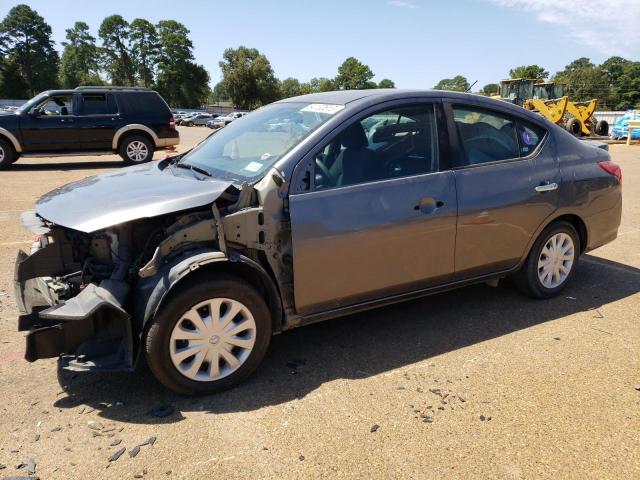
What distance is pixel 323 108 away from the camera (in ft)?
11.6

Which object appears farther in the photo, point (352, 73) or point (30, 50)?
point (352, 73)

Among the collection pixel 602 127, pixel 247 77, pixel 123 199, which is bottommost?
pixel 602 127

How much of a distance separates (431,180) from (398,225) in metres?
0.46

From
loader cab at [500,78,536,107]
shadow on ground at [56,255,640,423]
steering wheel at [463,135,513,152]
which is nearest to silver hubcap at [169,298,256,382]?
shadow on ground at [56,255,640,423]

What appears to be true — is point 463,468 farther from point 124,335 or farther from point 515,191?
point 515,191

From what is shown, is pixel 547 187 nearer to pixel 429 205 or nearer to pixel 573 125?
pixel 429 205

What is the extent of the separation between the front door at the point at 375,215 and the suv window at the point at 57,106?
11359 millimetres

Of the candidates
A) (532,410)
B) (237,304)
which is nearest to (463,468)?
(532,410)

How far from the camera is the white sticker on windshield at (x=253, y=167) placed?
→ 3257 millimetres

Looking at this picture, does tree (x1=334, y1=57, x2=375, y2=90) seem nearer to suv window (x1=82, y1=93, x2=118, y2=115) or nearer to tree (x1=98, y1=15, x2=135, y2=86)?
tree (x1=98, y1=15, x2=135, y2=86)

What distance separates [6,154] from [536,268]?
12746 mm

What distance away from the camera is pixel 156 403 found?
2.88m

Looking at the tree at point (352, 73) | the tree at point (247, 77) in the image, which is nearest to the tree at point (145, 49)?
the tree at point (247, 77)

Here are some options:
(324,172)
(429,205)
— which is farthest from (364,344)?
(324,172)
